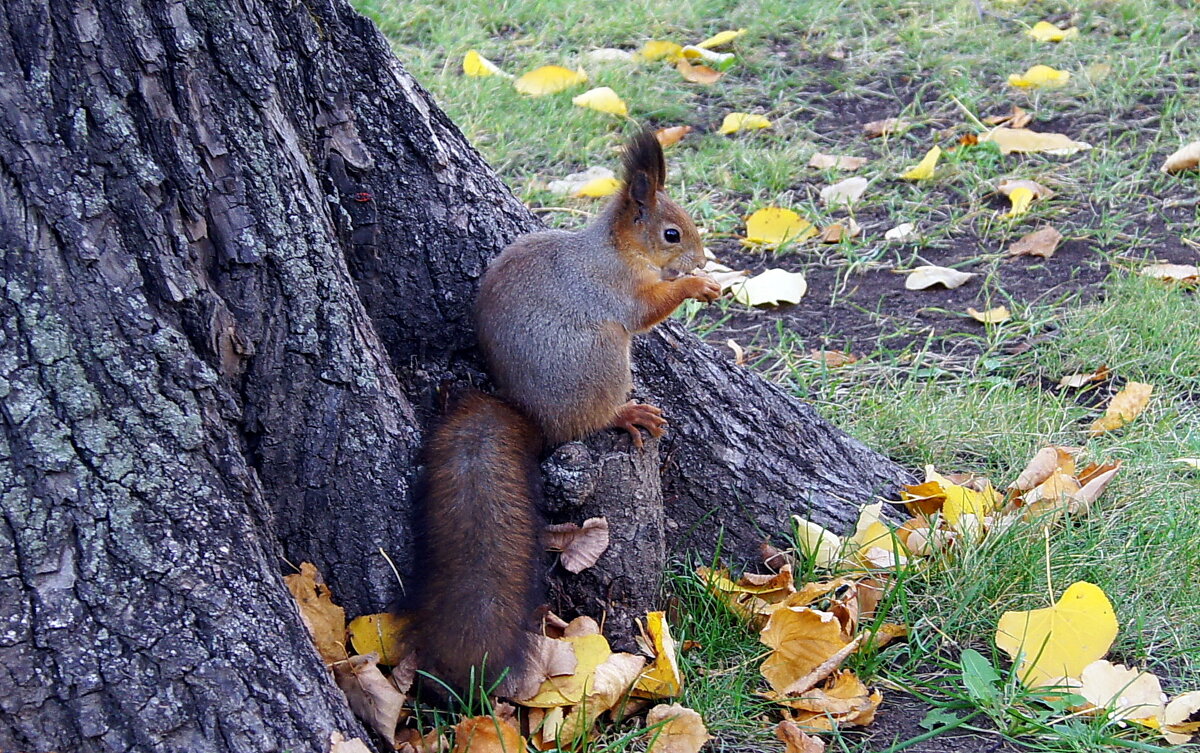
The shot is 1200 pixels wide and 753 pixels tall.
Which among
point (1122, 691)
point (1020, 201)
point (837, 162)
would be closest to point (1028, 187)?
point (1020, 201)

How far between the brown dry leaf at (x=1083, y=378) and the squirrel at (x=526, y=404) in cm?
81

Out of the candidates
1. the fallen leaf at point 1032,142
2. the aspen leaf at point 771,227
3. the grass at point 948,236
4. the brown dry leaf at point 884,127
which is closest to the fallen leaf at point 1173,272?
the grass at point 948,236

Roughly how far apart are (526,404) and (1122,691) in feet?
2.60

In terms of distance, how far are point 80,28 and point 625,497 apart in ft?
2.70

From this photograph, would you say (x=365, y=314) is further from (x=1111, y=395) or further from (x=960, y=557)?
(x=1111, y=395)

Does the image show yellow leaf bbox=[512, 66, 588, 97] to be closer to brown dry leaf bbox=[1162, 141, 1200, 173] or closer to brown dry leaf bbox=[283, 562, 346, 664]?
brown dry leaf bbox=[1162, 141, 1200, 173]

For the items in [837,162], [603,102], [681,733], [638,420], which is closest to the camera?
[681,733]

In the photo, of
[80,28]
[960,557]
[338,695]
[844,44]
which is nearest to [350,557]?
[338,695]

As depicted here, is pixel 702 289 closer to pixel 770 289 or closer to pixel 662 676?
pixel 662 676

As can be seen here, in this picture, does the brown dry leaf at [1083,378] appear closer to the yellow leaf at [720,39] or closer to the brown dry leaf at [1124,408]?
the brown dry leaf at [1124,408]

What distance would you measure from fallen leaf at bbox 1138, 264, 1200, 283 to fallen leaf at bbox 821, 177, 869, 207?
0.70m

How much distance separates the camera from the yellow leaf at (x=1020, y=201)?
9.21 feet

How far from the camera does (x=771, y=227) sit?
280 centimetres

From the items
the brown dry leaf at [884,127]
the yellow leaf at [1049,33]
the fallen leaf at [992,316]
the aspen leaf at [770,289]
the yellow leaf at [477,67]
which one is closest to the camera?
the fallen leaf at [992,316]
